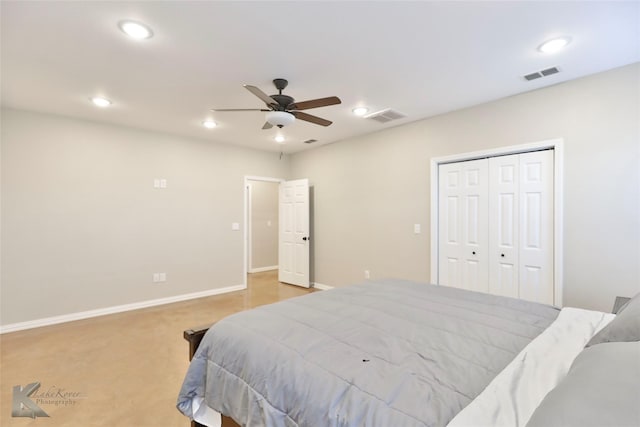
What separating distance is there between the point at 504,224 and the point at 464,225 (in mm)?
440

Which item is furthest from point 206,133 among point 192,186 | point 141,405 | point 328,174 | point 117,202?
point 141,405

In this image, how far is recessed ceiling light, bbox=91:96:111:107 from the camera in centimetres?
331

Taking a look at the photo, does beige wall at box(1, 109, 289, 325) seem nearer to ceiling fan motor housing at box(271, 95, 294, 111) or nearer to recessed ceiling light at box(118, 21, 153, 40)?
recessed ceiling light at box(118, 21, 153, 40)

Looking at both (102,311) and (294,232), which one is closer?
(102,311)

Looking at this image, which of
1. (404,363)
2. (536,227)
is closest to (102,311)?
(404,363)

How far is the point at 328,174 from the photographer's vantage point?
5.40m

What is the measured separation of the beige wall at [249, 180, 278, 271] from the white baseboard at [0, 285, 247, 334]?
85.4 inches

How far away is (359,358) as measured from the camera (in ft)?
4.17

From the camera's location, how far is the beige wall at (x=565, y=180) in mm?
2658

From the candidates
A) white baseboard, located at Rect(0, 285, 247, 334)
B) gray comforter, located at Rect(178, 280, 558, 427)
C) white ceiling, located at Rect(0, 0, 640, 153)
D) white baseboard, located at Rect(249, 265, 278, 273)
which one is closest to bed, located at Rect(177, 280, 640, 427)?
gray comforter, located at Rect(178, 280, 558, 427)

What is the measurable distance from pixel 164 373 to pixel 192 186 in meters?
3.10

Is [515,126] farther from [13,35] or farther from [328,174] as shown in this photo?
[13,35]

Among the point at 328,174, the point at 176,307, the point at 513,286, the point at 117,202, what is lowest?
the point at 176,307

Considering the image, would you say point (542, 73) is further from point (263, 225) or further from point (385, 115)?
point (263, 225)
